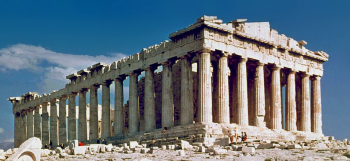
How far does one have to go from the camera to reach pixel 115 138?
5078 cm

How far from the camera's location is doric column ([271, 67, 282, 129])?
46688mm

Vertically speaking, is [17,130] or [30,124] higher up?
[30,124]

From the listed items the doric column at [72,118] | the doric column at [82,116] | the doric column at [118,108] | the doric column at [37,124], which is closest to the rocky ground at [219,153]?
the doric column at [118,108]

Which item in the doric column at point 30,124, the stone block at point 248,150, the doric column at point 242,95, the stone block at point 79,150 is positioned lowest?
the stone block at point 79,150

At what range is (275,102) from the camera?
1853 inches

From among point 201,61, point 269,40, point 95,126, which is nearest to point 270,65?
point 269,40

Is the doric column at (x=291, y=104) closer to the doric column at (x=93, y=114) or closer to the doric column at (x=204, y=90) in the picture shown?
the doric column at (x=204, y=90)

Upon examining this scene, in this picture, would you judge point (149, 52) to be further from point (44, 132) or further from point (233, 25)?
point (44, 132)

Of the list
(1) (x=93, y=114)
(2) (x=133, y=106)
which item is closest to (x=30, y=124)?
(1) (x=93, y=114)

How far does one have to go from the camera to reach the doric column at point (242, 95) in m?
43.3

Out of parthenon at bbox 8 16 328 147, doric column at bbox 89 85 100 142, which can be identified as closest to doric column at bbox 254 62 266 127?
parthenon at bbox 8 16 328 147

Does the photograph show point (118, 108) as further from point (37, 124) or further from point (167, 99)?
point (37, 124)

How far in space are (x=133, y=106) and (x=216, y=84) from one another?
7.42 meters

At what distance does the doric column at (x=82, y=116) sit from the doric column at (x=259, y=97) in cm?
1901
